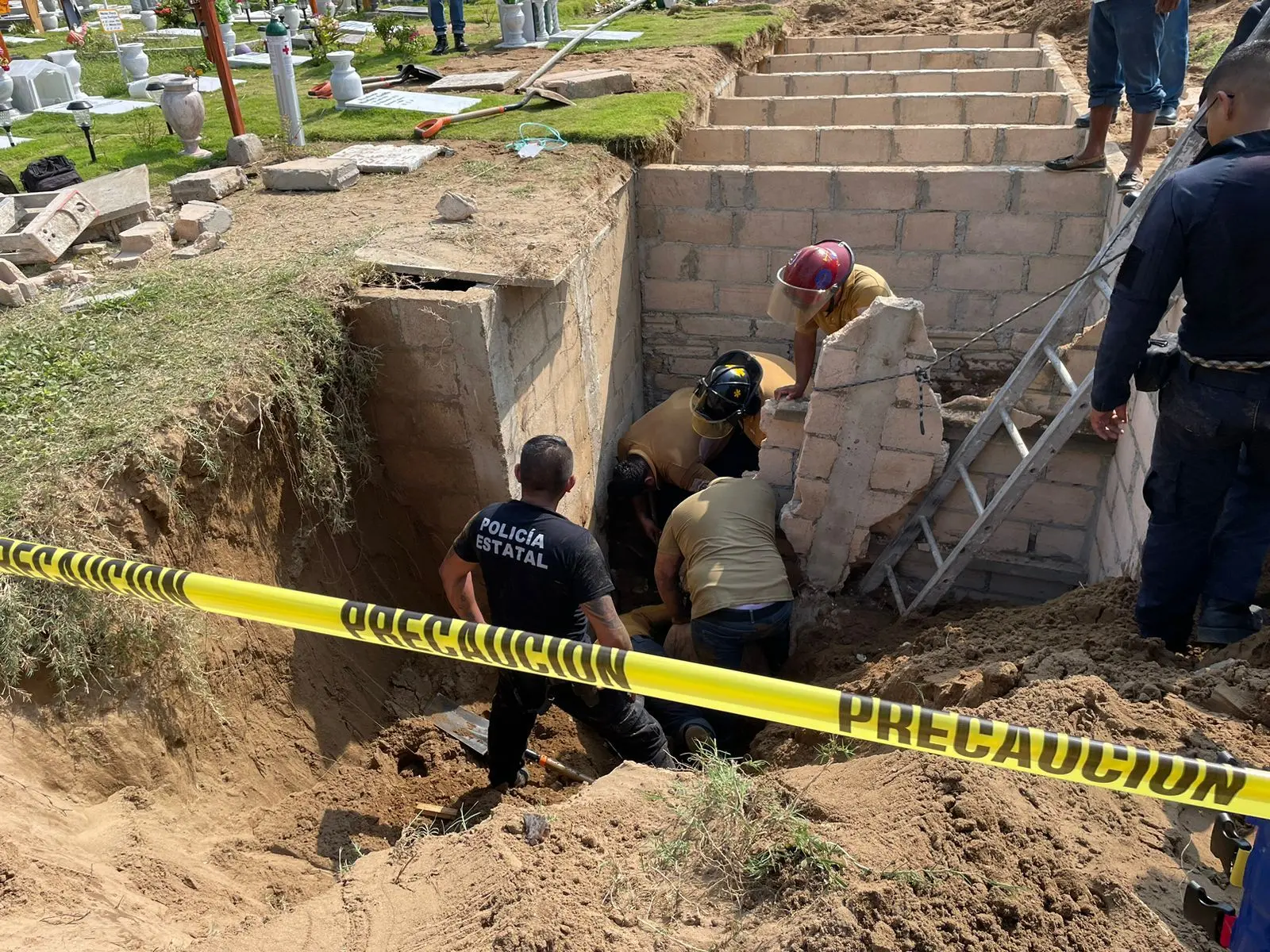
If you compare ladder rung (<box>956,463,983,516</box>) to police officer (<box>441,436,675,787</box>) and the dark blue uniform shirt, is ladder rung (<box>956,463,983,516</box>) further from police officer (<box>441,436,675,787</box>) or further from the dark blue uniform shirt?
police officer (<box>441,436,675,787</box>)

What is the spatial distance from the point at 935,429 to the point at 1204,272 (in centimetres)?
193

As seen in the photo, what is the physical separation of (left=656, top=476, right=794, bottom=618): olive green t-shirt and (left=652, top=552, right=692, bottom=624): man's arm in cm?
5

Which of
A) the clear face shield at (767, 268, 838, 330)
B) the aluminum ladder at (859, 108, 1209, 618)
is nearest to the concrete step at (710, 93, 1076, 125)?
the aluminum ladder at (859, 108, 1209, 618)

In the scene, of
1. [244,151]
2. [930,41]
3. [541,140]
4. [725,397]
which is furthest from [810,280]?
[930,41]

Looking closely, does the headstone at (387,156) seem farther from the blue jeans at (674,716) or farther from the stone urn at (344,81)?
the blue jeans at (674,716)

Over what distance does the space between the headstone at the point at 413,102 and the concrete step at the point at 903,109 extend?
A: 252 cm

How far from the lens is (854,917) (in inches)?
84.9

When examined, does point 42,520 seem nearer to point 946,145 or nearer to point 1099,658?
point 1099,658

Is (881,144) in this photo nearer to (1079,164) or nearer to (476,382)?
(1079,164)

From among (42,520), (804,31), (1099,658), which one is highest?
(804,31)

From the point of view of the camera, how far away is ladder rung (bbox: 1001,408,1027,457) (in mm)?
4465

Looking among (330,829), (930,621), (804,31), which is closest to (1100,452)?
(930,621)

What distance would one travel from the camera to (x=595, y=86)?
842cm

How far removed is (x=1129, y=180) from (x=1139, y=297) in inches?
123
